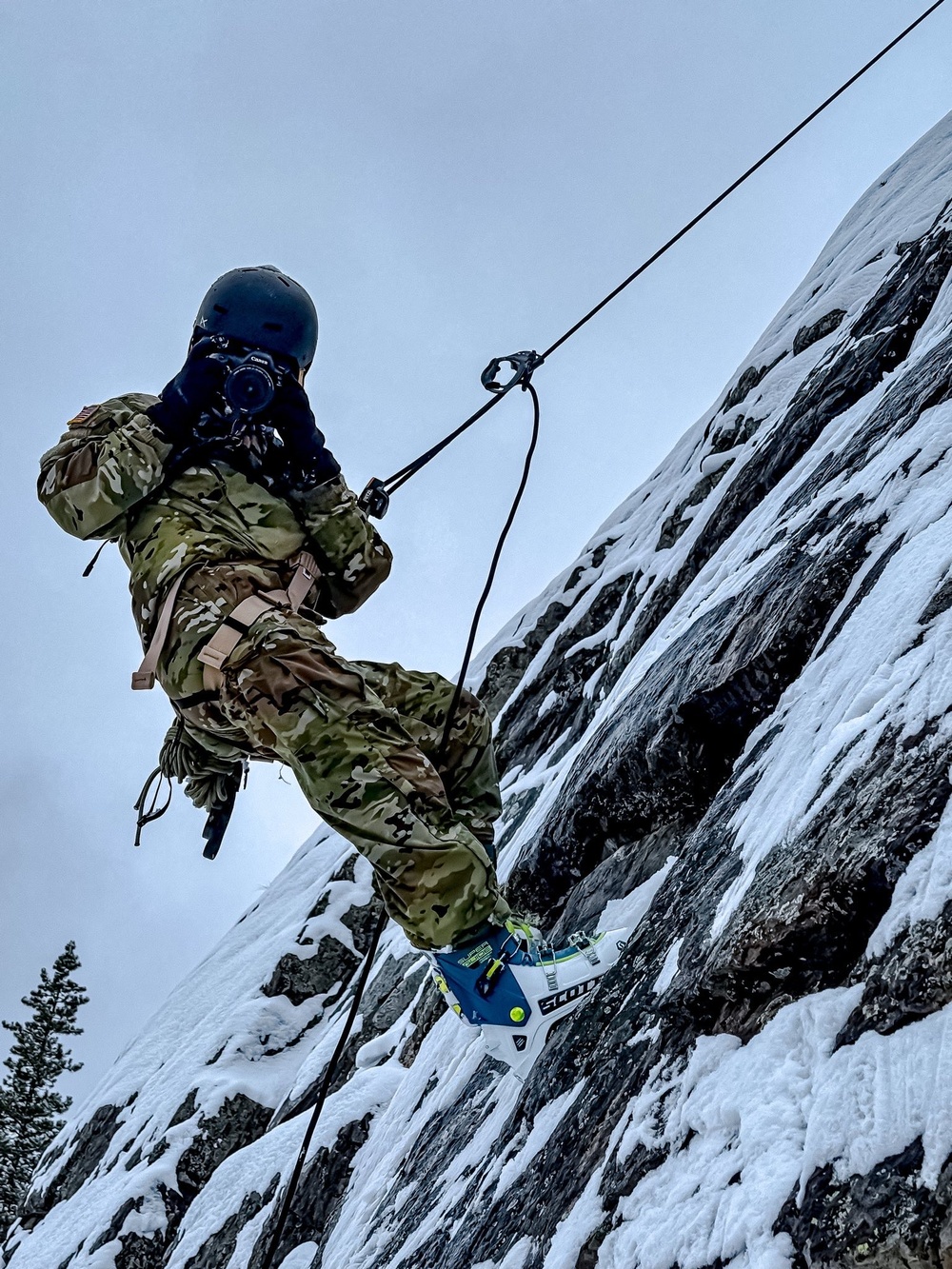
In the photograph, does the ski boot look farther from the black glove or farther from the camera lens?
the black glove

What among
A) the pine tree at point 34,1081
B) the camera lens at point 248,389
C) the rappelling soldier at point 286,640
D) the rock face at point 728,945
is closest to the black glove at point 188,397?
the rappelling soldier at point 286,640

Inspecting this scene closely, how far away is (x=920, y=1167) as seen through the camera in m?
1.80

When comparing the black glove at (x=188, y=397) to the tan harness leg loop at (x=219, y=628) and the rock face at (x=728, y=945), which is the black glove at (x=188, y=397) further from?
the rock face at (x=728, y=945)

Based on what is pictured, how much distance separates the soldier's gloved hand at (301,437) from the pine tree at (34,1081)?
86.0 ft

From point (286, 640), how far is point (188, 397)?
1.19 metres

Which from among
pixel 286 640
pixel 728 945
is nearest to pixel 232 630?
pixel 286 640

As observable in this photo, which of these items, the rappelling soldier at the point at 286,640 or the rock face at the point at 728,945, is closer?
the rock face at the point at 728,945

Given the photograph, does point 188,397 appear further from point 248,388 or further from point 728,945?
point 728,945

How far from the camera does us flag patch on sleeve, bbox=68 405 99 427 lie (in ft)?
14.2

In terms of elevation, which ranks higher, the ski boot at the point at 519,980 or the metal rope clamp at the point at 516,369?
the metal rope clamp at the point at 516,369

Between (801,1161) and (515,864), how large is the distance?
4407 millimetres

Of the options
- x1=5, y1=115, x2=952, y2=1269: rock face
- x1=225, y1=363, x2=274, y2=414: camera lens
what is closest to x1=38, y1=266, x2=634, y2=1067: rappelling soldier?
x1=225, y1=363, x2=274, y2=414: camera lens

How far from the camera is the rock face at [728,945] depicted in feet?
6.94

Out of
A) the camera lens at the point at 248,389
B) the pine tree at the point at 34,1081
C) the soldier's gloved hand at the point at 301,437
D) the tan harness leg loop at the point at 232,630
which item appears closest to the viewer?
the tan harness leg loop at the point at 232,630
